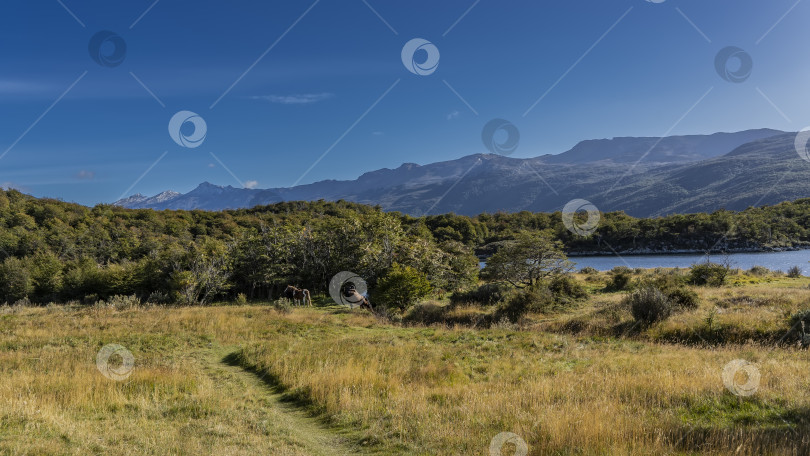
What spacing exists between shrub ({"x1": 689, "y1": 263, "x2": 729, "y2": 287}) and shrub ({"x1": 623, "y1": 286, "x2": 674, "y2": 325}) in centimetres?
1862

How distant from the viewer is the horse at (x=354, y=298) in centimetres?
2972

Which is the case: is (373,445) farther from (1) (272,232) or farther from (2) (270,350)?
(1) (272,232)

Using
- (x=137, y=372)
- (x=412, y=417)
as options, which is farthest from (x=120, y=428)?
(x=412, y=417)

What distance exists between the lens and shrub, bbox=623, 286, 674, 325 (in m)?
18.3

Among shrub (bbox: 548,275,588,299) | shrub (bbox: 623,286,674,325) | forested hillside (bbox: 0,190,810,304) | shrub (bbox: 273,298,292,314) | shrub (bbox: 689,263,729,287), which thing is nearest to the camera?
shrub (bbox: 623,286,674,325)

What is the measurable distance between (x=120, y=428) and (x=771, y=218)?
142 metres

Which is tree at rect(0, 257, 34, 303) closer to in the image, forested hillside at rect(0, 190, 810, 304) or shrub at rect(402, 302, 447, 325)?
forested hillside at rect(0, 190, 810, 304)

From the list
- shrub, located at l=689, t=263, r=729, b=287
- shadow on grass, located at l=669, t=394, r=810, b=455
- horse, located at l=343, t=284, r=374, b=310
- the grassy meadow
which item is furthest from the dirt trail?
shrub, located at l=689, t=263, r=729, b=287

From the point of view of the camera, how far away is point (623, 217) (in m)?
130

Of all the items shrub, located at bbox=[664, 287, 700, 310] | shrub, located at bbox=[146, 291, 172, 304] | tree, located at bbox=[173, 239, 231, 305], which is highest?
tree, located at bbox=[173, 239, 231, 305]

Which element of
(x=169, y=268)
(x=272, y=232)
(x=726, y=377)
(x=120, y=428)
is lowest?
(x=726, y=377)

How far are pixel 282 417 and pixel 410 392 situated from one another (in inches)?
115

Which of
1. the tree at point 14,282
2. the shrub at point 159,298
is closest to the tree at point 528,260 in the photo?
the shrub at point 159,298

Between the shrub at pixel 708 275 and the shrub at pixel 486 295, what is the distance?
18.3m
